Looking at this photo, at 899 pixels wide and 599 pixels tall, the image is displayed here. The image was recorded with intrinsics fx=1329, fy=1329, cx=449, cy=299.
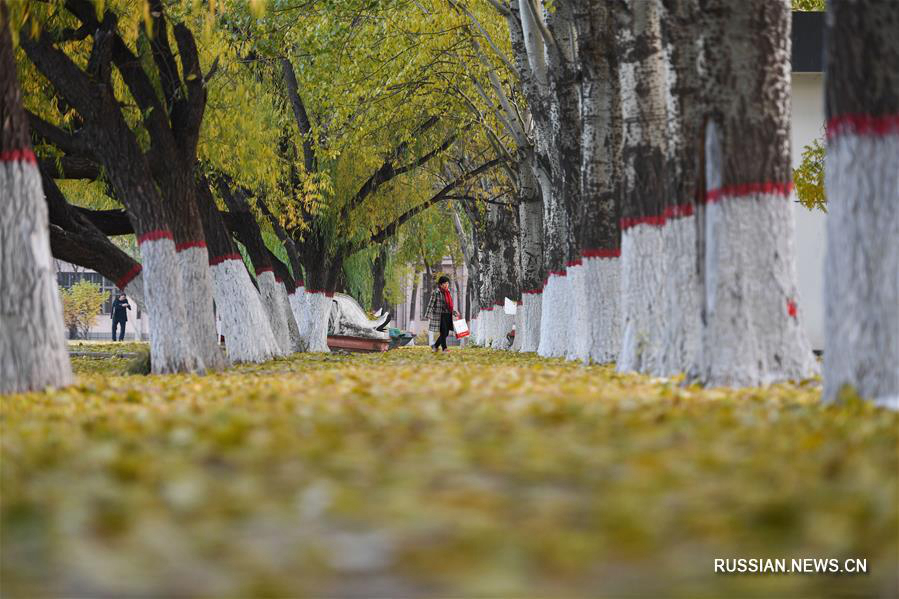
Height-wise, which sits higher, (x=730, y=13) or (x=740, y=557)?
(x=730, y=13)

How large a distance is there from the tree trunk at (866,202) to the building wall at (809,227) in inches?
611

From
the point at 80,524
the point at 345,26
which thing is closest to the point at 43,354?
the point at 80,524

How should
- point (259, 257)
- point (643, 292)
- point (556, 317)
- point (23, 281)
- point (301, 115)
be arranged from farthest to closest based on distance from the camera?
point (301, 115) < point (259, 257) < point (556, 317) < point (643, 292) < point (23, 281)

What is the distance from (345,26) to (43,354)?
16.5 metres

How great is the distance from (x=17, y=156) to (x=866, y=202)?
732cm

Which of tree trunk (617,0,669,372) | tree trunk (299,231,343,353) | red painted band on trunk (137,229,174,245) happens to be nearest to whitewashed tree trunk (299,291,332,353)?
tree trunk (299,231,343,353)

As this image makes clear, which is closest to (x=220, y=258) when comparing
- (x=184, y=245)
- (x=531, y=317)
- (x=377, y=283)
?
(x=184, y=245)

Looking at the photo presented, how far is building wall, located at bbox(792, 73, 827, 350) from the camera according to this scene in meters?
24.3

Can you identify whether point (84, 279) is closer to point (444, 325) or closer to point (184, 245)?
point (444, 325)

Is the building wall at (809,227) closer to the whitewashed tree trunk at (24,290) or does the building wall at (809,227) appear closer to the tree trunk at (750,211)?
the tree trunk at (750,211)

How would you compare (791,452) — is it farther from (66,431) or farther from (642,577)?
(66,431)

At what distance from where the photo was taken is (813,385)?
35.2 feet

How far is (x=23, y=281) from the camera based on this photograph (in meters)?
11.5

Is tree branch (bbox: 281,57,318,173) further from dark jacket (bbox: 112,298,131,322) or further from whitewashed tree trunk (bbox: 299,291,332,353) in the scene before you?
dark jacket (bbox: 112,298,131,322)
